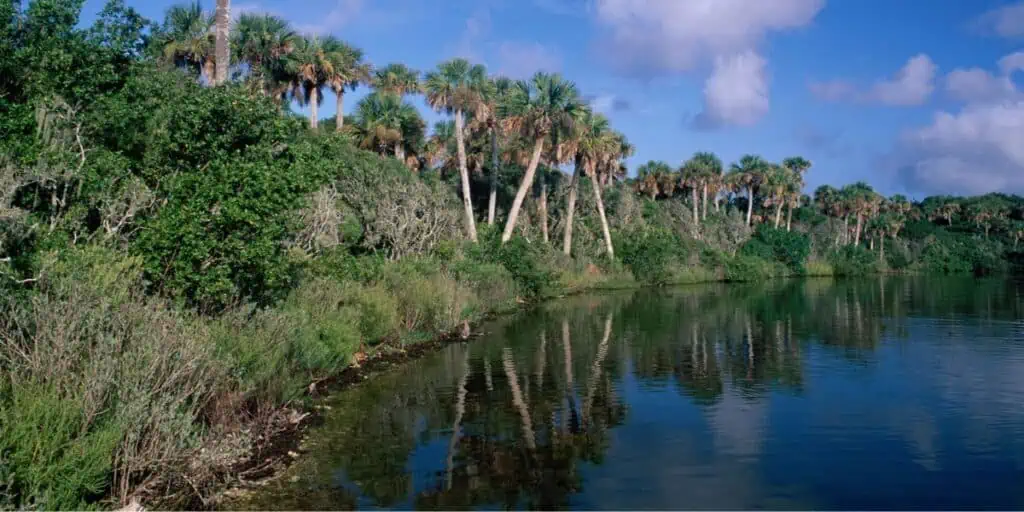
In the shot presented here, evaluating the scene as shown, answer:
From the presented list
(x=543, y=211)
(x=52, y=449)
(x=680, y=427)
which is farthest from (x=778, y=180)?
(x=52, y=449)

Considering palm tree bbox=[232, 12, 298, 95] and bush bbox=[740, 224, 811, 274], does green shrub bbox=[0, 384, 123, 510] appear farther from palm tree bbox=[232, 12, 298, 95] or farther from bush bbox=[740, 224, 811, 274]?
bush bbox=[740, 224, 811, 274]

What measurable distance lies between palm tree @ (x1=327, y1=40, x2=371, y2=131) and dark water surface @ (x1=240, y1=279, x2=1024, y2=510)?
933 inches

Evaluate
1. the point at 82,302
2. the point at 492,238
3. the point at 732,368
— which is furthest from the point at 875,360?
the point at 492,238

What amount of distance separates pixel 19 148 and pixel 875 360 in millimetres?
22364

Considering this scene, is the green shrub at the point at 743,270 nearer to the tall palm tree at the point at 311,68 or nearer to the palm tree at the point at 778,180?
the palm tree at the point at 778,180

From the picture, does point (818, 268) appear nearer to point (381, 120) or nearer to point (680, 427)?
point (381, 120)

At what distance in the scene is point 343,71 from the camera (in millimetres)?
46312

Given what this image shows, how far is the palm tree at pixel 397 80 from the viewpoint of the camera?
50469mm

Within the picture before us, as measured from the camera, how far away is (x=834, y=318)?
36.7 m

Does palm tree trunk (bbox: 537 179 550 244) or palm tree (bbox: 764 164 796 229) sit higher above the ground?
palm tree (bbox: 764 164 796 229)

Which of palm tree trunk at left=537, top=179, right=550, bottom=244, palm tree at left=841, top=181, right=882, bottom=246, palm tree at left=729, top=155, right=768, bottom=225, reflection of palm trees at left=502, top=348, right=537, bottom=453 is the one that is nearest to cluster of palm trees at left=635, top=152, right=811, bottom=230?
palm tree at left=729, top=155, right=768, bottom=225

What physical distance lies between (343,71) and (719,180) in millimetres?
44330

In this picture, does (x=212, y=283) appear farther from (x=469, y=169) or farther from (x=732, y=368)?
(x=469, y=169)

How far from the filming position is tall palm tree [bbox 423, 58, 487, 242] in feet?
147
